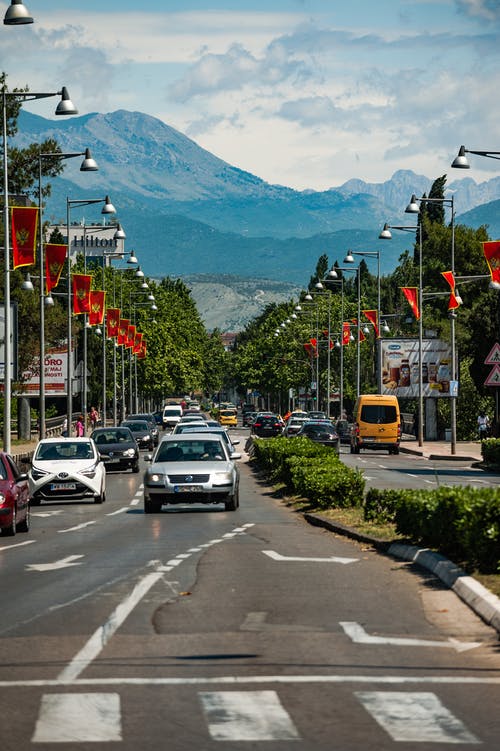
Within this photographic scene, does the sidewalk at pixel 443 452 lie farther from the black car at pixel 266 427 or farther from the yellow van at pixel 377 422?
the black car at pixel 266 427

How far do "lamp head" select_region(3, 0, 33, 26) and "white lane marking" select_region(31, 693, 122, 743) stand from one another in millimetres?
23636

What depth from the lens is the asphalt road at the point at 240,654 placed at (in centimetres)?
800

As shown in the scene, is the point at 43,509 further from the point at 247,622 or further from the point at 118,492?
the point at 247,622

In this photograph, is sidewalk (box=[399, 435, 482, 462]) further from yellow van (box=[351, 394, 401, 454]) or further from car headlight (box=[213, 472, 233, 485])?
car headlight (box=[213, 472, 233, 485])

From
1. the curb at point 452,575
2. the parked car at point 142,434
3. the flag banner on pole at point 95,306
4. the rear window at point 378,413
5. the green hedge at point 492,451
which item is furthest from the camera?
the parked car at point 142,434

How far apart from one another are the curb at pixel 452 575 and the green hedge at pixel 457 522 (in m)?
0.19

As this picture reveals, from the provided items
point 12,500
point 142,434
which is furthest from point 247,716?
point 142,434

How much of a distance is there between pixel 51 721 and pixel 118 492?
104ft

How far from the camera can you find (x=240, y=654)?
34.6 ft

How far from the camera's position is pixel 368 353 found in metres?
120

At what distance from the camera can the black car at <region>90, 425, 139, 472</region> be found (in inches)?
1946

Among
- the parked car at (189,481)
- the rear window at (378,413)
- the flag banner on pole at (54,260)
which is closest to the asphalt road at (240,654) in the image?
the parked car at (189,481)

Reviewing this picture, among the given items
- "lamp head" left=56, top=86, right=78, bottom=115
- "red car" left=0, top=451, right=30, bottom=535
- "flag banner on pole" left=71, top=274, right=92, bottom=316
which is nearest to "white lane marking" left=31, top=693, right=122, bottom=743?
"red car" left=0, top=451, right=30, bottom=535

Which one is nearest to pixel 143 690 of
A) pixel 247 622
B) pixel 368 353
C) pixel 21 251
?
pixel 247 622
